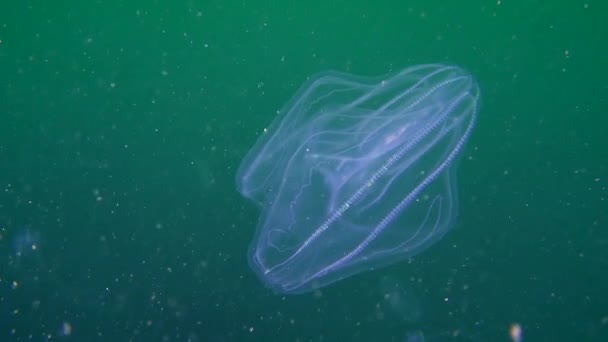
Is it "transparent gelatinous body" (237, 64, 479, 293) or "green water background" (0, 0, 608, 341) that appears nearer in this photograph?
"transparent gelatinous body" (237, 64, 479, 293)

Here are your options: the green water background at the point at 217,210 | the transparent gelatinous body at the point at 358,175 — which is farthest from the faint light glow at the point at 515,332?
the transparent gelatinous body at the point at 358,175

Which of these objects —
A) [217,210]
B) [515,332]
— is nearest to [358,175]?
[217,210]

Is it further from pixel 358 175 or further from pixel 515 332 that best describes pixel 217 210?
pixel 515 332

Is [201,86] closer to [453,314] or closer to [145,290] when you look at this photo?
[145,290]

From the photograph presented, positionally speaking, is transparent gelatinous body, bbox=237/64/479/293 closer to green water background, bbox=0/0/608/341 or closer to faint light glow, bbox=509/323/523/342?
green water background, bbox=0/0/608/341

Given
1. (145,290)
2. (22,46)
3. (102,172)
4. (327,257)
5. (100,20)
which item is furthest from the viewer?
(22,46)

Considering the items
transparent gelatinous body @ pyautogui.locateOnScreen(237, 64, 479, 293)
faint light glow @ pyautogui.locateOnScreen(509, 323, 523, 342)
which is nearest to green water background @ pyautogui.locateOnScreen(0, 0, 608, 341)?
faint light glow @ pyautogui.locateOnScreen(509, 323, 523, 342)

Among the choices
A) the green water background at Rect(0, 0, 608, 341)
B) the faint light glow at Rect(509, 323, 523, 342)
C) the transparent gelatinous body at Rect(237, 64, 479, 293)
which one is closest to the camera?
the transparent gelatinous body at Rect(237, 64, 479, 293)

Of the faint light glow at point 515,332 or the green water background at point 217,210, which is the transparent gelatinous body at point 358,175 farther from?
the faint light glow at point 515,332

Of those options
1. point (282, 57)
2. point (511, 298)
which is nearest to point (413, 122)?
point (511, 298)
